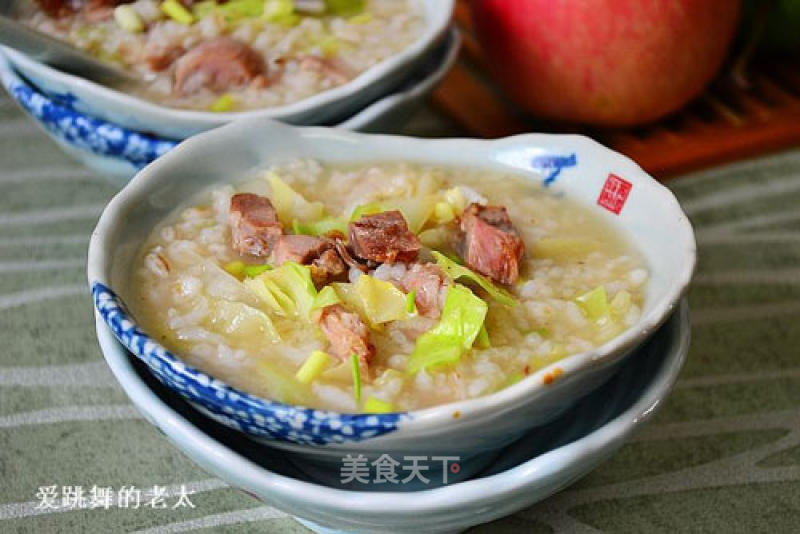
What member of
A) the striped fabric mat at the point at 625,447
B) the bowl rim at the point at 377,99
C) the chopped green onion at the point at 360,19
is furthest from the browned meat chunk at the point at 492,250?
the chopped green onion at the point at 360,19

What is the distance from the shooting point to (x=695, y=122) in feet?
8.13

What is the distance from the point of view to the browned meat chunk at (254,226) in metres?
1.51

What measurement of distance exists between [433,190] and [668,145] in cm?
92

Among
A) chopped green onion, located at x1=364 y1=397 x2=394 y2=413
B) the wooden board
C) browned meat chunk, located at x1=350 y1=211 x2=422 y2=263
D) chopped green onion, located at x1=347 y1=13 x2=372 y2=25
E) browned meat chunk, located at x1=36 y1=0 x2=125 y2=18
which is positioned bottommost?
the wooden board

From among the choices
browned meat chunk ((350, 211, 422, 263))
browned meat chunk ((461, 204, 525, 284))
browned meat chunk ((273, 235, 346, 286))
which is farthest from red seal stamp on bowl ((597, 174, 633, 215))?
browned meat chunk ((273, 235, 346, 286))

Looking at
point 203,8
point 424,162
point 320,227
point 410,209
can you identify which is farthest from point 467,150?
point 203,8

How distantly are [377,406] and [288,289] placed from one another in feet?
0.77

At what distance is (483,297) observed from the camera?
144 centimetres

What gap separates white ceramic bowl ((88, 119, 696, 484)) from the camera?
1.23 metres

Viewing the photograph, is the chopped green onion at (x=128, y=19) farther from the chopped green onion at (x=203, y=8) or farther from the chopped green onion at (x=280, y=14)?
the chopped green onion at (x=280, y=14)

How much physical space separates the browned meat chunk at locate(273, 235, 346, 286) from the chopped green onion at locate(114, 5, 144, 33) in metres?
0.88

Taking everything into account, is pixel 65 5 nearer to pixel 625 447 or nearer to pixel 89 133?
pixel 89 133

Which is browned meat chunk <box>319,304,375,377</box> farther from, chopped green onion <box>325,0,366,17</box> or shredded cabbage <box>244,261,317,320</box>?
chopped green onion <box>325,0,366,17</box>

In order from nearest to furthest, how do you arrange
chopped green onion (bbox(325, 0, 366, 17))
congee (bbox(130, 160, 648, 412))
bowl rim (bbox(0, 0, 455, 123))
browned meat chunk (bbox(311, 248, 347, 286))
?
congee (bbox(130, 160, 648, 412)), browned meat chunk (bbox(311, 248, 347, 286)), bowl rim (bbox(0, 0, 455, 123)), chopped green onion (bbox(325, 0, 366, 17))
